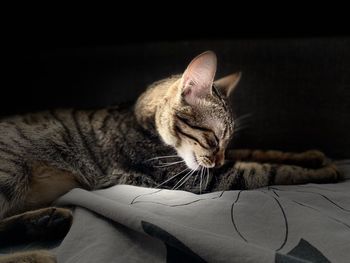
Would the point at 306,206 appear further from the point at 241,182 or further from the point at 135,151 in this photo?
the point at 135,151

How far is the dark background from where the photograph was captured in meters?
1.67

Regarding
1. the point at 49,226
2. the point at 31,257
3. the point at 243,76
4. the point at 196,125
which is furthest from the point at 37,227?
the point at 243,76

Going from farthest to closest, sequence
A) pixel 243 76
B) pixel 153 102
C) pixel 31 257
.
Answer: pixel 243 76
pixel 153 102
pixel 31 257

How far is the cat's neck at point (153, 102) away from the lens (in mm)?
1391

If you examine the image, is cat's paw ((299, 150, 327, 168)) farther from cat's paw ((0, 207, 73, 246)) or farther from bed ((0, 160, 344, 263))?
cat's paw ((0, 207, 73, 246))

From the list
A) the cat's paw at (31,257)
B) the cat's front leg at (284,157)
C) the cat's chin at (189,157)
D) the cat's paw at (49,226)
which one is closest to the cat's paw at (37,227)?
the cat's paw at (49,226)

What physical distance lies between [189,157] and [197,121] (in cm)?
11

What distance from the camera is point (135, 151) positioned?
138 cm

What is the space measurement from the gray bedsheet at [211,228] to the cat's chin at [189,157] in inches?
5.3

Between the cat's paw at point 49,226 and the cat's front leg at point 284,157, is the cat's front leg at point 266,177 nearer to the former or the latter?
the cat's front leg at point 284,157

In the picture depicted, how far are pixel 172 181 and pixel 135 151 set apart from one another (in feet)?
0.48

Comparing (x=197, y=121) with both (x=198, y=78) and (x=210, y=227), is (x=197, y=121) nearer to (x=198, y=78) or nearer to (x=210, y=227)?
(x=198, y=78)

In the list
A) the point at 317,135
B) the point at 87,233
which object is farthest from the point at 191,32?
the point at 87,233

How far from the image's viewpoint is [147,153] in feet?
4.52
